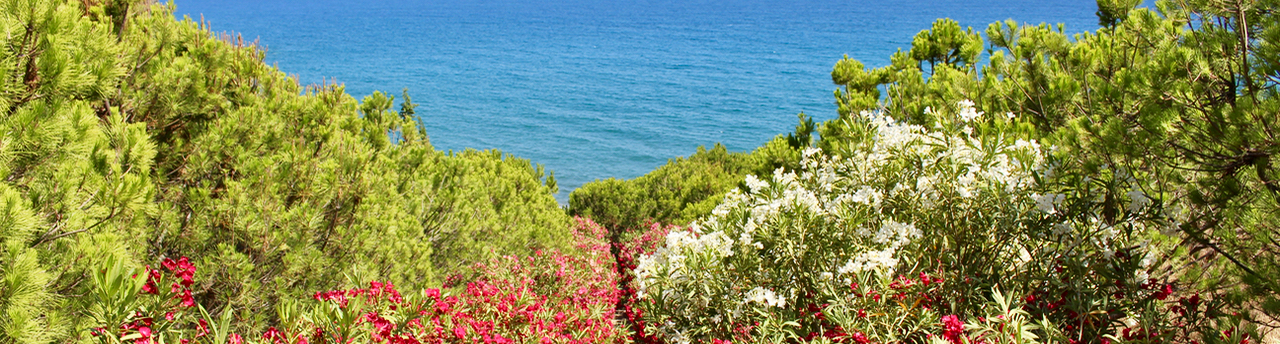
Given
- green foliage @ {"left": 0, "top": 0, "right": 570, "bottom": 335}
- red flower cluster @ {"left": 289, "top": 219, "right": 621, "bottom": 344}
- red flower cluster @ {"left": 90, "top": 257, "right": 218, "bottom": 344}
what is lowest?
red flower cluster @ {"left": 289, "top": 219, "right": 621, "bottom": 344}

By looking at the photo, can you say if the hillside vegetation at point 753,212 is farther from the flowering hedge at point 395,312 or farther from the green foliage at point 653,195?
the green foliage at point 653,195

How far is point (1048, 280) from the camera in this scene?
4371 millimetres

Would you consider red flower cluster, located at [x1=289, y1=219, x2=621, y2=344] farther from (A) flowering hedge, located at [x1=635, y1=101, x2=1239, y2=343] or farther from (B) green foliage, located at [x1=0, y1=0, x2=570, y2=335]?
(A) flowering hedge, located at [x1=635, y1=101, x2=1239, y2=343]

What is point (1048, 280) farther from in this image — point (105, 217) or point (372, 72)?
point (372, 72)

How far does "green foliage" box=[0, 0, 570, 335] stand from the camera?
12.3 feet

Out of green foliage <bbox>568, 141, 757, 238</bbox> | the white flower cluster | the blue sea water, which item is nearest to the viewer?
the white flower cluster

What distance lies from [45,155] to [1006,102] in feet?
24.5

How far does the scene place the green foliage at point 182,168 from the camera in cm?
376

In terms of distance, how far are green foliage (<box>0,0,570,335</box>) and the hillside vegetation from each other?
20mm

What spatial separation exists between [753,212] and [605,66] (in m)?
68.5

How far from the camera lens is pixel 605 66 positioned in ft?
238

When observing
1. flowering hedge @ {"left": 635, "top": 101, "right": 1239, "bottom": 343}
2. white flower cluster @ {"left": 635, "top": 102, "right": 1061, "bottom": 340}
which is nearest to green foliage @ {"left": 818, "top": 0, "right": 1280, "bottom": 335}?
flowering hedge @ {"left": 635, "top": 101, "right": 1239, "bottom": 343}

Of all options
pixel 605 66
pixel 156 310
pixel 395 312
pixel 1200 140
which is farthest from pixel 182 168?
pixel 605 66

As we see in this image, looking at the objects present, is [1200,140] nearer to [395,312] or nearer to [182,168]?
[395,312]
